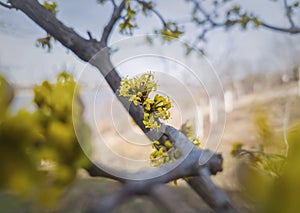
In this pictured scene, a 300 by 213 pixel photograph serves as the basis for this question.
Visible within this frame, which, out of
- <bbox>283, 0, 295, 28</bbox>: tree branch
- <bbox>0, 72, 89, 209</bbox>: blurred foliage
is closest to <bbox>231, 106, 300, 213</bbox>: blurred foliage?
<bbox>0, 72, 89, 209</bbox>: blurred foliage

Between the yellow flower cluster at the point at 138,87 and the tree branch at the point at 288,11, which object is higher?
the tree branch at the point at 288,11

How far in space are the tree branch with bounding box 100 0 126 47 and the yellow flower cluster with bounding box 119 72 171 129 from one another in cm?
9

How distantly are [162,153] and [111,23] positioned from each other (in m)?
0.18

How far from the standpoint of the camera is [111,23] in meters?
0.34

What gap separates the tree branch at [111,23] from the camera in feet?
1.06

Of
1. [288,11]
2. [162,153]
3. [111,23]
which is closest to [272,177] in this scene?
[162,153]

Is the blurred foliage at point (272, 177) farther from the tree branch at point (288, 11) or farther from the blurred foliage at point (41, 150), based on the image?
the tree branch at point (288, 11)

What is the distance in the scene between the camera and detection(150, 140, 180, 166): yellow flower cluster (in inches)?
9.3

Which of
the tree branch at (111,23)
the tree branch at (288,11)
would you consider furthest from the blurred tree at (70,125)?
the tree branch at (288,11)

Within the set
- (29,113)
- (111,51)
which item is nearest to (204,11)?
(111,51)

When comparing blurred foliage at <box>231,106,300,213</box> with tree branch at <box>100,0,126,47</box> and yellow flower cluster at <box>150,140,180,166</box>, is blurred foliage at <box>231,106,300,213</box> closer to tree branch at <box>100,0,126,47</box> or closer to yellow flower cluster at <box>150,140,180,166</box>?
yellow flower cluster at <box>150,140,180,166</box>

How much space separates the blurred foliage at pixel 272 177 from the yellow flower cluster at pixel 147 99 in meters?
0.07

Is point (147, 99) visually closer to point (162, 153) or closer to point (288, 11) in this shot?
point (162, 153)

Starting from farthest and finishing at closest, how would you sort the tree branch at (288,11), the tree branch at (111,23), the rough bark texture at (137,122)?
the tree branch at (288,11)
the tree branch at (111,23)
the rough bark texture at (137,122)
